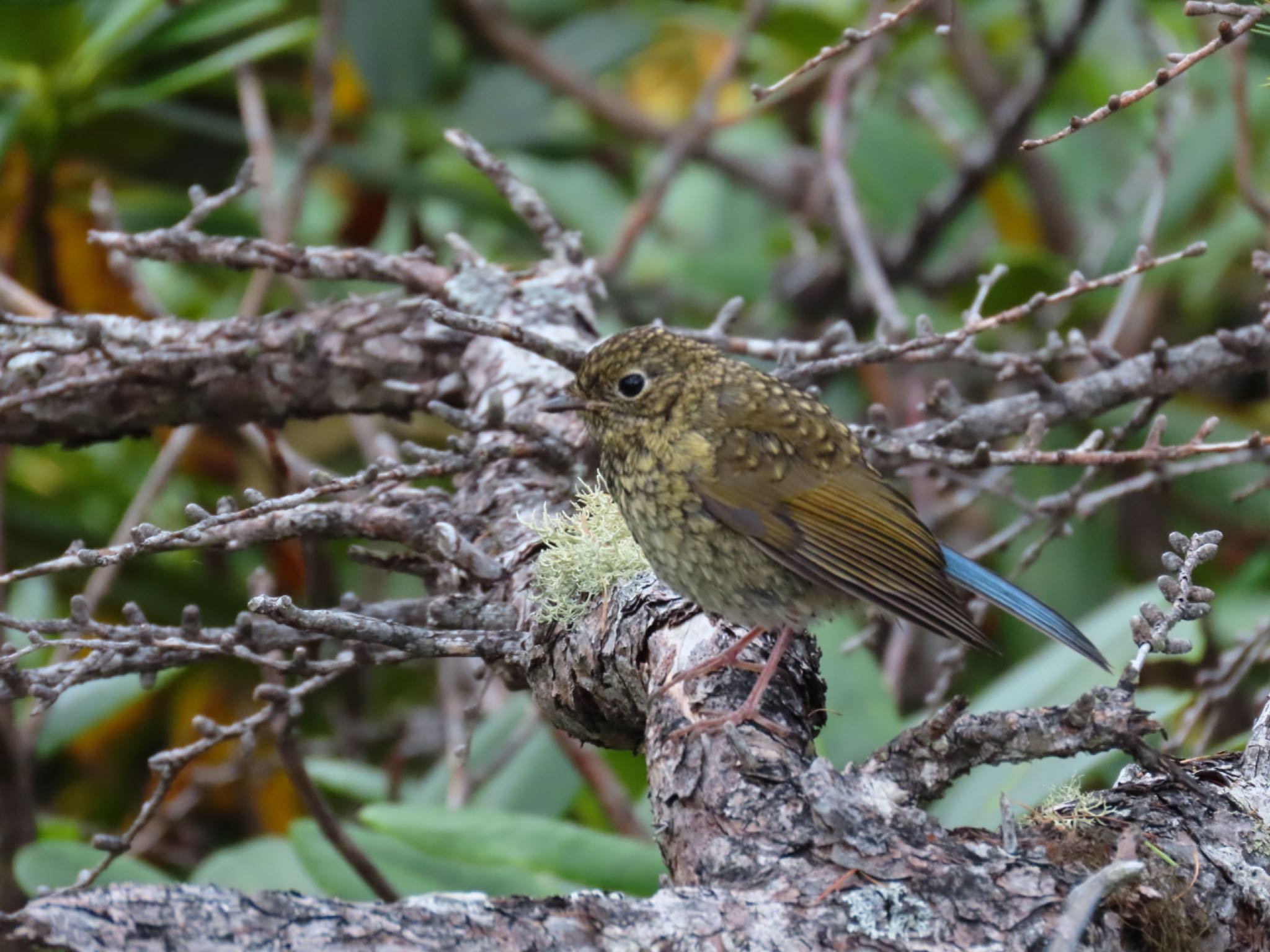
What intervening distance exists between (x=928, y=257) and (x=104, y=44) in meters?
3.21

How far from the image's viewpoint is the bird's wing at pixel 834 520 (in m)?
2.68

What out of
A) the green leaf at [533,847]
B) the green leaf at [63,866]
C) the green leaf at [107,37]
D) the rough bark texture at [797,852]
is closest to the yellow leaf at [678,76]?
the green leaf at [107,37]

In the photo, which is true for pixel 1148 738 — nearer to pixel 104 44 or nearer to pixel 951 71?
pixel 104 44

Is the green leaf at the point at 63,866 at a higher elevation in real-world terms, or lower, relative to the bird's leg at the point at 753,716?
lower

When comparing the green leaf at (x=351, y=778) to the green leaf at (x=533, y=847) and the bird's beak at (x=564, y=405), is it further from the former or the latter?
the bird's beak at (x=564, y=405)

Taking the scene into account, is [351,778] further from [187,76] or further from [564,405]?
[187,76]

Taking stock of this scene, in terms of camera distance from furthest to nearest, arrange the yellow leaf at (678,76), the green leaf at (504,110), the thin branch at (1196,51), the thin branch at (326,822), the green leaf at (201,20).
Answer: the yellow leaf at (678,76) < the green leaf at (504,110) < the green leaf at (201,20) < the thin branch at (326,822) < the thin branch at (1196,51)

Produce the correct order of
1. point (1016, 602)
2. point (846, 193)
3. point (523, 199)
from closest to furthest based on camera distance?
point (1016, 602)
point (523, 199)
point (846, 193)

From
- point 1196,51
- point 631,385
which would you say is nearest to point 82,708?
point 631,385

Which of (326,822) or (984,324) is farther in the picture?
(326,822)

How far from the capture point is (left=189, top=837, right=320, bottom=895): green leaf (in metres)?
3.55

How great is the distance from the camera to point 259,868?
11.9ft

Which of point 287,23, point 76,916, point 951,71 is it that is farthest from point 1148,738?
point 951,71

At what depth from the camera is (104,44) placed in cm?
381
